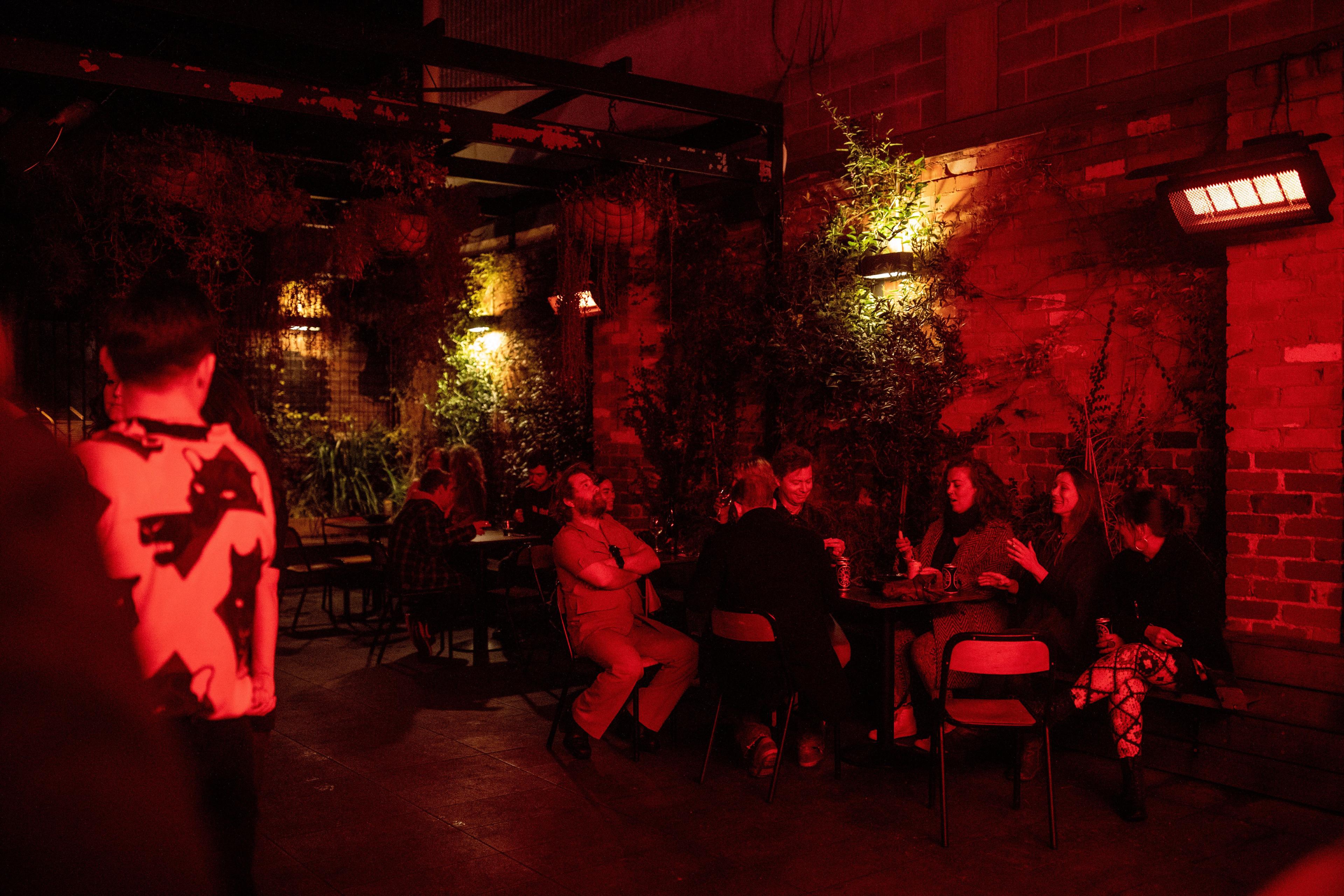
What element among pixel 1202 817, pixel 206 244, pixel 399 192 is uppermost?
pixel 399 192

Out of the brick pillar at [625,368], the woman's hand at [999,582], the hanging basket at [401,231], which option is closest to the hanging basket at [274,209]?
the hanging basket at [401,231]

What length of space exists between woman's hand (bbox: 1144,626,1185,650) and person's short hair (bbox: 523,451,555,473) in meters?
5.37

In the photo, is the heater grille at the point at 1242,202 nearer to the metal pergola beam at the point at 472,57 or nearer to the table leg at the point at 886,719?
the table leg at the point at 886,719

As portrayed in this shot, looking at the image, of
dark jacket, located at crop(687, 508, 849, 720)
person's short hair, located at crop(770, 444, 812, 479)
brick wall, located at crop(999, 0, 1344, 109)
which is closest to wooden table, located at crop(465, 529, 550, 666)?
person's short hair, located at crop(770, 444, 812, 479)

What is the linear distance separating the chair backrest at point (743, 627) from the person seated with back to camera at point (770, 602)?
3 cm

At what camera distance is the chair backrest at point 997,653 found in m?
3.57

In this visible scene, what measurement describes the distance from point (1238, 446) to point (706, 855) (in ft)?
9.30

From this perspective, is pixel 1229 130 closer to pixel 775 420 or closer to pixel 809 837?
pixel 775 420

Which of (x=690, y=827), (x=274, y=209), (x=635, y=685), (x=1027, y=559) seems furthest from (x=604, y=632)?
(x=274, y=209)

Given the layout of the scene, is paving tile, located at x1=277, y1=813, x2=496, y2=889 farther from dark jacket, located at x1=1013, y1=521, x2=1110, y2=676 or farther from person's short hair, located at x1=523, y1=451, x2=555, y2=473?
person's short hair, located at x1=523, y1=451, x2=555, y2=473

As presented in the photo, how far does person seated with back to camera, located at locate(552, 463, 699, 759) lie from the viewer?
15.0 ft

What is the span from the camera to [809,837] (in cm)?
370

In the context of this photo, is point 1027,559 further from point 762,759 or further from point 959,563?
point 762,759

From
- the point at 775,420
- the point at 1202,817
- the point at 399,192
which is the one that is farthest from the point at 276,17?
the point at 1202,817
